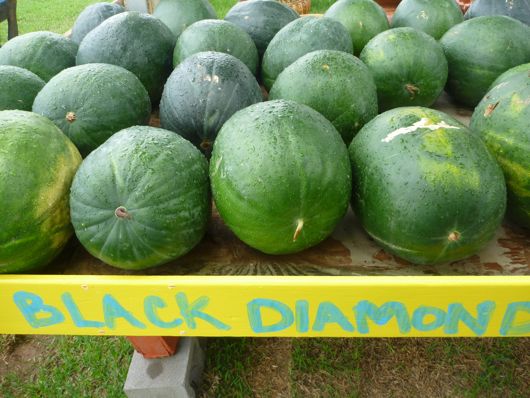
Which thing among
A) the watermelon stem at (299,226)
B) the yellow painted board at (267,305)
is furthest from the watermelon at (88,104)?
the watermelon stem at (299,226)

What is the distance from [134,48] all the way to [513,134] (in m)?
1.54

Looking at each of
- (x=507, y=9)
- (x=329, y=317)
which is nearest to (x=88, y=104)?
(x=329, y=317)

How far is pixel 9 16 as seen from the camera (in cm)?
572

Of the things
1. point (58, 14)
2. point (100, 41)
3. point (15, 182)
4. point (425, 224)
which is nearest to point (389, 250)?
point (425, 224)

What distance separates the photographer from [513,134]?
1431 millimetres

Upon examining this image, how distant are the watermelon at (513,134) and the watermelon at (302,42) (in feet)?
2.44

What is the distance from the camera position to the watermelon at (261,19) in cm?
242

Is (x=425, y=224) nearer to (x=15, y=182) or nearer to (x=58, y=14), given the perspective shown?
(x=15, y=182)

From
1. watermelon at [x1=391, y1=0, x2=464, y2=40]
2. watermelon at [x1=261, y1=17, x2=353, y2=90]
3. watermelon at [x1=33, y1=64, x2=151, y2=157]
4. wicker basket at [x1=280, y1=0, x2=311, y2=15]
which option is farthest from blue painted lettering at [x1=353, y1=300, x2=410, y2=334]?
wicker basket at [x1=280, y1=0, x2=311, y2=15]

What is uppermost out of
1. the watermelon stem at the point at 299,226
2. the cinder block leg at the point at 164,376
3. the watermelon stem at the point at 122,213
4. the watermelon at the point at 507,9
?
the watermelon at the point at 507,9

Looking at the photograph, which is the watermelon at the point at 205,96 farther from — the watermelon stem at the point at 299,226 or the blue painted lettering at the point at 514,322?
the blue painted lettering at the point at 514,322

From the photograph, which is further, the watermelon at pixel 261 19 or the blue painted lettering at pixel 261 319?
the watermelon at pixel 261 19

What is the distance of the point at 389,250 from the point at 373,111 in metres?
0.56

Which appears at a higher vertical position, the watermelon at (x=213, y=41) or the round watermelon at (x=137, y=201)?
the watermelon at (x=213, y=41)
